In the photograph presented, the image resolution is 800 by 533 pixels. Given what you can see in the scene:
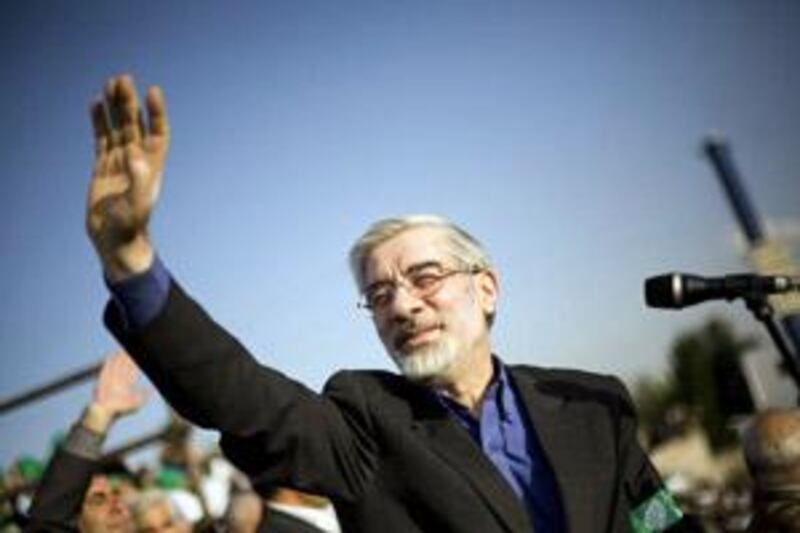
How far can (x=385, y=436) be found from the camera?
244cm

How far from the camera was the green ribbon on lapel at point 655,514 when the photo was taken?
104 inches

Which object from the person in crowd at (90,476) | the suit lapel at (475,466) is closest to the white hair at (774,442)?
the suit lapel at (475,466)

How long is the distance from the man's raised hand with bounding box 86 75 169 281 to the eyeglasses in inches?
40.4

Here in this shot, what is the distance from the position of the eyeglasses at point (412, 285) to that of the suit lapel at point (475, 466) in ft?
1.37

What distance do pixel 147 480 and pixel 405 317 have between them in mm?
9076

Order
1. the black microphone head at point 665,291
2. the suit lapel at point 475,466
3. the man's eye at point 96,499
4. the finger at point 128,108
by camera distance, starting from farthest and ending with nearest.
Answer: the man's eye at point 96,499, the black microphone head at point 665,291, the suit lapel at point 475,466, the finger at point 128,108

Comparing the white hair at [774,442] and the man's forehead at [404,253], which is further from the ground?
the man's forehead at [404,253]

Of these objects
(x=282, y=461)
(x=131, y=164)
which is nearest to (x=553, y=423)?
(x=282, y=461)

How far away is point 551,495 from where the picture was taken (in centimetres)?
253

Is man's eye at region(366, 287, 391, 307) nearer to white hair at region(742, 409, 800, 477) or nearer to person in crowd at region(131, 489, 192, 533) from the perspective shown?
white hair at region(742, 409, 800, 477)

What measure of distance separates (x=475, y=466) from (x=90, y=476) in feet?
8.59

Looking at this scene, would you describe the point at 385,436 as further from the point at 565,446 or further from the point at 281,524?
the point at 281,524

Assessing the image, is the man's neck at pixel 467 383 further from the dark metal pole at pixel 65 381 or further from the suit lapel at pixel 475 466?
the dark metal pole at pixel 65 381

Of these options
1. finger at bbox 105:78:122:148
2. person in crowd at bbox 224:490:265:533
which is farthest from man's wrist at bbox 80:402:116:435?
finger at bbox 105:78:122:148
